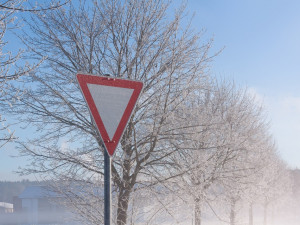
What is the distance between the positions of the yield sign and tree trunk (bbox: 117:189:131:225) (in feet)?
11.2

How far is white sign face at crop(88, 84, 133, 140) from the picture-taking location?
9.84ft

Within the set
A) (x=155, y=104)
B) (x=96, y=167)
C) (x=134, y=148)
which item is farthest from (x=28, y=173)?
(x=155, y=104)

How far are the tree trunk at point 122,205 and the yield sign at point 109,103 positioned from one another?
3.40 m

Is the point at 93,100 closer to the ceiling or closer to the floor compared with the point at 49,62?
closer to the floor

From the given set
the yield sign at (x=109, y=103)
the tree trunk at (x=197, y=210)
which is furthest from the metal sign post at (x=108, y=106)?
the tree trunk at (x=197, y=210)

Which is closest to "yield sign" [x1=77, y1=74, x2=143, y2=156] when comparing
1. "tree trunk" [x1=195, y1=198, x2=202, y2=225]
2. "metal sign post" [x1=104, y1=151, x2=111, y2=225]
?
"metal sign post" [x1=104, y1=151, x2=111, y2=225]

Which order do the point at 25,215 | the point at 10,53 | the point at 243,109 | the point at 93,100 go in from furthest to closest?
the point at 25,215 < the point at 243,109 < the point at 10,53 < the point at 93,100

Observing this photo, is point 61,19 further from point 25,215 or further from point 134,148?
point 25,215

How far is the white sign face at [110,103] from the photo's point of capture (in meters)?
3.00

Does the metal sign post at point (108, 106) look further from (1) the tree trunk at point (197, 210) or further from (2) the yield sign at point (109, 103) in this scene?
(1) the tree trunk at point (197, 210)

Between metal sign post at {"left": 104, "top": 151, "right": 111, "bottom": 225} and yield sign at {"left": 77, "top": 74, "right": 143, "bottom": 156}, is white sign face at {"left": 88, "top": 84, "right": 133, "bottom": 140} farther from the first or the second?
metal sign post at {"left": 104, "top": 151, "right": 111, "bottom": 225}

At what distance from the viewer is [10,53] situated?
12.6 ft

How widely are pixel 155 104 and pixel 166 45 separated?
3.60 ft

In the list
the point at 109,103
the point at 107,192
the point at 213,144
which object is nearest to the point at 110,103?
the point at 109,103
